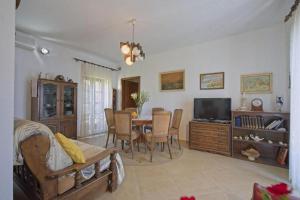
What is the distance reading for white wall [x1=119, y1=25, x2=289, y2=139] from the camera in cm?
317

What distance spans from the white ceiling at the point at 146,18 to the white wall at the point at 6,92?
5.15 ft

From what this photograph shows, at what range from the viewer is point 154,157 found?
10.5 ft

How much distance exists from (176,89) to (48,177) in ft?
12.5

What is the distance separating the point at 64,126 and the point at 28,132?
2.99 m

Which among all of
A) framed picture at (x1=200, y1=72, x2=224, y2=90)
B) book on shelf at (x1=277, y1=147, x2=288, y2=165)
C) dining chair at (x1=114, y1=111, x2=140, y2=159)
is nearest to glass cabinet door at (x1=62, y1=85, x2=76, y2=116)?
dining chair at (x1=114, y1=111, x2=140, y2=159)

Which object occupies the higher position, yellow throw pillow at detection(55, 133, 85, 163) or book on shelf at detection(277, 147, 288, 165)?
yellow throw pillow at detection(55, 133, 85, 163)

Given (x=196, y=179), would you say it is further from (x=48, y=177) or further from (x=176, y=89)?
(x=176, y=89)

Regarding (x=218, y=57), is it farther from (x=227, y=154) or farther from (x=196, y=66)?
(x=227, y=154)

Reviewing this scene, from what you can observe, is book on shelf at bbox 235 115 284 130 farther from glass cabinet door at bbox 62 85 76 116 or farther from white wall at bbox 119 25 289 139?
glass cabinet door at bbox 62 85 76 116

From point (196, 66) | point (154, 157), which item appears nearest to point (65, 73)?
point (154, 157)

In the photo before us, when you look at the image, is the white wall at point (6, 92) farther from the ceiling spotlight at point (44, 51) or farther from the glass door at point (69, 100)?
the ceiling spotlight at point (44, 51)

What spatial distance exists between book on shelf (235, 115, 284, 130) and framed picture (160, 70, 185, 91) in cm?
177

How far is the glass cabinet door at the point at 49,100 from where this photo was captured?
3637 mm

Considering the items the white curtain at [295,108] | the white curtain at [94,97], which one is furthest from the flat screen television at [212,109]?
the white curtain at [94,97]
